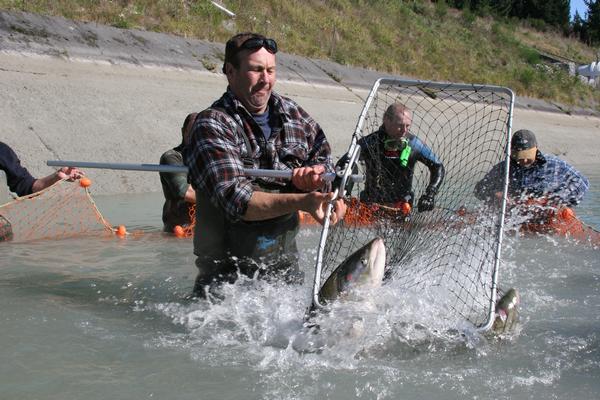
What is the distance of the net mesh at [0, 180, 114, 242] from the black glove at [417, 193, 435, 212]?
Answer: 289 centimetres

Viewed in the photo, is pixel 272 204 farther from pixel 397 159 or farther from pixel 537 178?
pixel 537 178

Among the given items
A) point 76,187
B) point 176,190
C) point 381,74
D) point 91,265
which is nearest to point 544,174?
point 176,190

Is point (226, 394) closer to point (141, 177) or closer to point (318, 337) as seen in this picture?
point (318, 337)

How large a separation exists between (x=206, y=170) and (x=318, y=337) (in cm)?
95

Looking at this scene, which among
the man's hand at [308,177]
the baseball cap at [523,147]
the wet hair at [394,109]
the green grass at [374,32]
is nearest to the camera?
the man's hand at [308,177]

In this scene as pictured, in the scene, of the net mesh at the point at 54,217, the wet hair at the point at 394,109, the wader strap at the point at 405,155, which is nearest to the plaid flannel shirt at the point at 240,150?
the wet hair at the point at 394,109

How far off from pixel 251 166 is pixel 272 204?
0.43 meters

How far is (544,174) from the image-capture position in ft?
23.8

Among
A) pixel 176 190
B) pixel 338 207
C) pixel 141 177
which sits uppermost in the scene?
pixel 338 207

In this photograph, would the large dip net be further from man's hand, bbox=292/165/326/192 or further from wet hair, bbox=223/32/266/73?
wet hair, bbox=223/32/266/73

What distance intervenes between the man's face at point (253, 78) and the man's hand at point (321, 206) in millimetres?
661

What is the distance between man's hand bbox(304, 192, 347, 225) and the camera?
3.25m

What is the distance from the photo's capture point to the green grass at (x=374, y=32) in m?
15.6

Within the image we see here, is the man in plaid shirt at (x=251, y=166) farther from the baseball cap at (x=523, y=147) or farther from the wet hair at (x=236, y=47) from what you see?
the baseball cap at (x=523, y=147)
